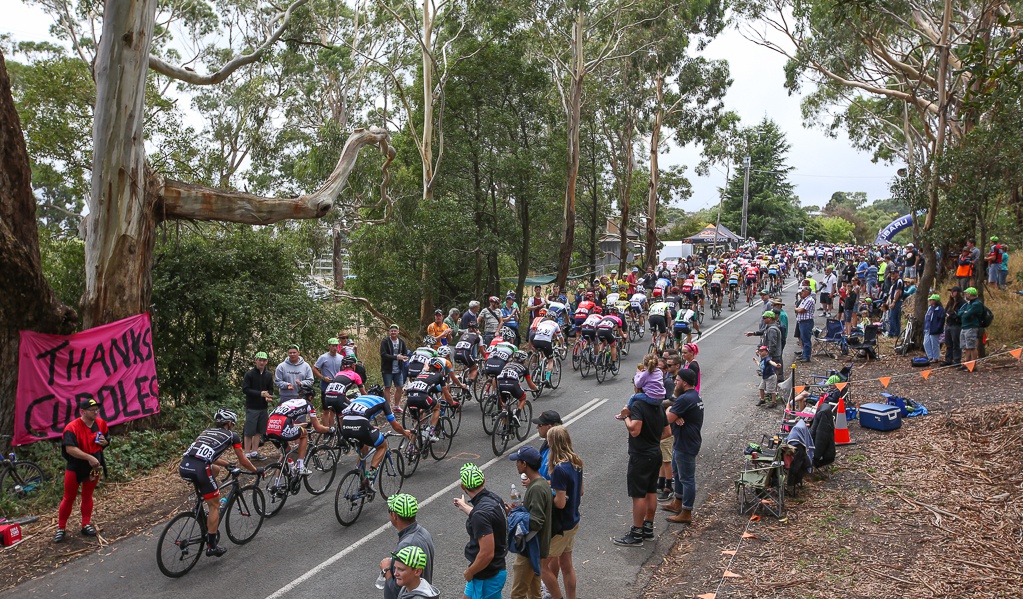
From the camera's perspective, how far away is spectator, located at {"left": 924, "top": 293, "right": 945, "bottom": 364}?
54.5ft

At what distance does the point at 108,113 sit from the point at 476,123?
1603 centimetres

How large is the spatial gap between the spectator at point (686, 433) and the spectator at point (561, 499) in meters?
2.69

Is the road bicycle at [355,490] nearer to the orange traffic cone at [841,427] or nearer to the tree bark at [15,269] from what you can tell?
the tree bark at [15,269]

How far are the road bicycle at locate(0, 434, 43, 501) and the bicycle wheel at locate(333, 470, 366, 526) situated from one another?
15.6 ft

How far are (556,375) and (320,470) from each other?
6.79 m

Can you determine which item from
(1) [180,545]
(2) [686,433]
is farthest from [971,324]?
(1) [180,545]

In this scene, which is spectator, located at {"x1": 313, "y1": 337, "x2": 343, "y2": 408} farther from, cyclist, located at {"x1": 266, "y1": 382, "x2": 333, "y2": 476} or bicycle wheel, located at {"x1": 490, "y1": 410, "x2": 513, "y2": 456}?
bicycle wheel, located at {"x1": 490, "y1": 410, "x2": 513, "y2": 456}

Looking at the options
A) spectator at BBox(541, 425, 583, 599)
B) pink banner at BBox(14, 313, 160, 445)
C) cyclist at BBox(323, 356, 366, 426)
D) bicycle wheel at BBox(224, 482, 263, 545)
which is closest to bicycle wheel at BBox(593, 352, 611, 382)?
cyclist at BBox(323, 356, 366, 426)

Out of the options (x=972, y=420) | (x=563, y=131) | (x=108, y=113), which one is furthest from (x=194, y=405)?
(x=563, y=131)

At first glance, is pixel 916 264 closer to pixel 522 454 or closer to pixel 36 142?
pixel 522 454

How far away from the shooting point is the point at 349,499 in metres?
8.96

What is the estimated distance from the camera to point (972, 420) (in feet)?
36.9

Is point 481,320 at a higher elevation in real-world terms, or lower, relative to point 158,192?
lower

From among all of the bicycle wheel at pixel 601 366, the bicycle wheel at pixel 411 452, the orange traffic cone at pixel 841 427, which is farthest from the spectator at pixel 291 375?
the orange traffic cone at pixel 841 427
